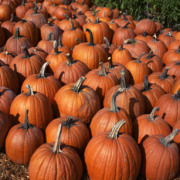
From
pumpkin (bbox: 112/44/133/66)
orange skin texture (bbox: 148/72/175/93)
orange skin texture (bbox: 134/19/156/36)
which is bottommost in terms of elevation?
orange skin texture (bbox: 148/72/175/93)

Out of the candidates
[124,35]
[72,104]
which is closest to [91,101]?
[72,104]

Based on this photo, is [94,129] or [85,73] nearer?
[94,129]

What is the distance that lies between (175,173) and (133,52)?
4216mm

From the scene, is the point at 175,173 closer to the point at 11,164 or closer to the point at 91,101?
the point at 91,101

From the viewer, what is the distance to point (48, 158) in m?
2.87

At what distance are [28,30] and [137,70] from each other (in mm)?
3952

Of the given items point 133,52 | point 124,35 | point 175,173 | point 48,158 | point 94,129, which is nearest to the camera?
point 48,158

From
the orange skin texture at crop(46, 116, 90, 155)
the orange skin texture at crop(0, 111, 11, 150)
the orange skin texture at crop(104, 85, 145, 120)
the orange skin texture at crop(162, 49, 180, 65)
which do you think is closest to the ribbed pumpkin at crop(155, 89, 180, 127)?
the orange skin texture at crop(104, 85, 145, 120)

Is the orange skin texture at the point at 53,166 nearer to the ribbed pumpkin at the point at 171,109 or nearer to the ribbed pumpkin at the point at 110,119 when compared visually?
the ribbed pumpkin at the point at 110,119

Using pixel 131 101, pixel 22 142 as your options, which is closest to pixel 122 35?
pixel 131 101

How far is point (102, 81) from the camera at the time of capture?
15.6 feet

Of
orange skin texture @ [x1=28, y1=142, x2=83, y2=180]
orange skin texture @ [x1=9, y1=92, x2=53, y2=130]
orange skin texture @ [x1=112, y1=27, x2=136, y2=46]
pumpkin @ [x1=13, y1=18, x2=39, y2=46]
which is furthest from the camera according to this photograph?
orange skin texture @ [x1=112, y1=27, x2=136, y2=46]

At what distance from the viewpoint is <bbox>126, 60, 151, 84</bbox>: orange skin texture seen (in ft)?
18.3

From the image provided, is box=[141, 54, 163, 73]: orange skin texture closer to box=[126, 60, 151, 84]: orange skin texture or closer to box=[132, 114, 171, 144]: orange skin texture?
box=[126, 60, 151, 84]: orange skin texture
